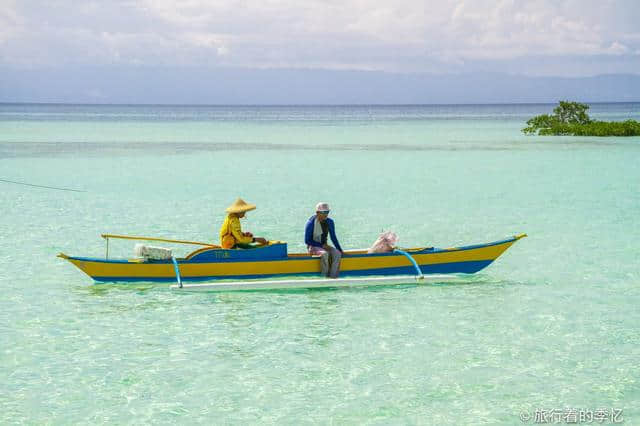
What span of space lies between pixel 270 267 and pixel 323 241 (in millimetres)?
998

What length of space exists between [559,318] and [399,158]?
31.1 metres

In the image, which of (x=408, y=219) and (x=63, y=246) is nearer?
(x=63, y=246)

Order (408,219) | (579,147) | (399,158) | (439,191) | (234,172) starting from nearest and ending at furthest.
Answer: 1. (408,219)
2. (439,191)
3. (234,172)
4. (399,158)
5. (579,147)

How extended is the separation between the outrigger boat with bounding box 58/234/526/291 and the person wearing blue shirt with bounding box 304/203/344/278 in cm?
14

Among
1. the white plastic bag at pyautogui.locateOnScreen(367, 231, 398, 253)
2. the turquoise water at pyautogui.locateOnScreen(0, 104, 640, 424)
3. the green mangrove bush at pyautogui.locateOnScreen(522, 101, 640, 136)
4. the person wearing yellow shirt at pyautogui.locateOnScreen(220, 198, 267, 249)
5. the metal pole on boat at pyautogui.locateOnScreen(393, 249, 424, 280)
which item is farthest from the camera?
the green mangrove bush at pyautogui.locateOnScreen(522, 101, 640, 136)

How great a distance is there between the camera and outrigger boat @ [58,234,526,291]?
41.4 ft

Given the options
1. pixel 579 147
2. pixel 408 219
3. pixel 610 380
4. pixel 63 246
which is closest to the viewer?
pixel 610 380

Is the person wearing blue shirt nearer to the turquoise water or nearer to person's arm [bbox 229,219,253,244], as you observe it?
the turquoise water

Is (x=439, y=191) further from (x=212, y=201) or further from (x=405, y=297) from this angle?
(x=405, y=297)

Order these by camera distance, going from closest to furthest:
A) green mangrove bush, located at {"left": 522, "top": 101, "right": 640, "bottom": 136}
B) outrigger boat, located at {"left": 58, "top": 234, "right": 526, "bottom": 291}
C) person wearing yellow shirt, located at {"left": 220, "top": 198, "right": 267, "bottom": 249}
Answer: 1. outrigger boat, located at {"left": 58, "top": 234, "right": 526, "bottom": 291}
2. person wearing yellow shirt, located at {"left": 220, "top": 198, "right": 267, "bottom": 249}
3. green mangrove bush, located at {"left": 522, "top": 101, "right": 640, "bottom": 136}

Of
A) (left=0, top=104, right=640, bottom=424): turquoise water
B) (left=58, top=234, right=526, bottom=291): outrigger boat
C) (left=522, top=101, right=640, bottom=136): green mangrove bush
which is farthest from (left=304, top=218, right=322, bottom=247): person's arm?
(left=522, top=101, right=640, bottom=136): green mangrove bush

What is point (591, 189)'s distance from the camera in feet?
90.8

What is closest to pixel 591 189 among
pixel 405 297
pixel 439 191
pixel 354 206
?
pixel 439 191

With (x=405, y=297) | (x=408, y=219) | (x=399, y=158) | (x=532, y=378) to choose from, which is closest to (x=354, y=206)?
(x=408, y=219)
